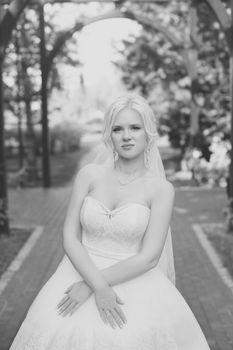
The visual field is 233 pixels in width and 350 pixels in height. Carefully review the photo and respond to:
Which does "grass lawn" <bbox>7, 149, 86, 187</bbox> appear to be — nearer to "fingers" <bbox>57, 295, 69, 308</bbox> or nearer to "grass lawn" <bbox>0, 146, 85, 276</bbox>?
"grass lawn" <bbox>0, 146, 85, 276</bbox>

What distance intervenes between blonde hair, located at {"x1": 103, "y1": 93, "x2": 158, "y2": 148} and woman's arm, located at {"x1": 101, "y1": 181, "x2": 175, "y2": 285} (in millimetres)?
276

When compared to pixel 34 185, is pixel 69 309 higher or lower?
higher

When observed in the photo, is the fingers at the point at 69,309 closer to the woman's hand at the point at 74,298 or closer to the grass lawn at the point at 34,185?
the woman's hand at the point at 74,298

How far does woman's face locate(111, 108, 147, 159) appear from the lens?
10.3ft

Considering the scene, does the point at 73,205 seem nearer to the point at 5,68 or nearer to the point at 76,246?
the point at 76,246

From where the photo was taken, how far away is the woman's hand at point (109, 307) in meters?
2.92

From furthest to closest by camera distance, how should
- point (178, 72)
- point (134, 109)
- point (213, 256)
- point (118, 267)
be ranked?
point (178, 72) → point (213, 256) → point (134, 109) → point (118, 267)

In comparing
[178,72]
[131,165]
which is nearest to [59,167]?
[178,72]

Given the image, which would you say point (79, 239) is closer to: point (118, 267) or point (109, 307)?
point (118, 267)

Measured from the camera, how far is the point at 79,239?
3209 mm

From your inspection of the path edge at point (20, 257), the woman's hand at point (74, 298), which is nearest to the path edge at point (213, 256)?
the path edge at point (20, 257)

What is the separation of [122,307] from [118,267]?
0.18 m

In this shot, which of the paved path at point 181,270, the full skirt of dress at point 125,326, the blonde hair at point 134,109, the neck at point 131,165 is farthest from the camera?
the paved path at point 181,270

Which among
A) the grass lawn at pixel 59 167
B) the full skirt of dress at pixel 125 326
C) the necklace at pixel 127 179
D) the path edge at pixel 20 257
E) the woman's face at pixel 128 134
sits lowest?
the grass lawn at pixel 59 167
